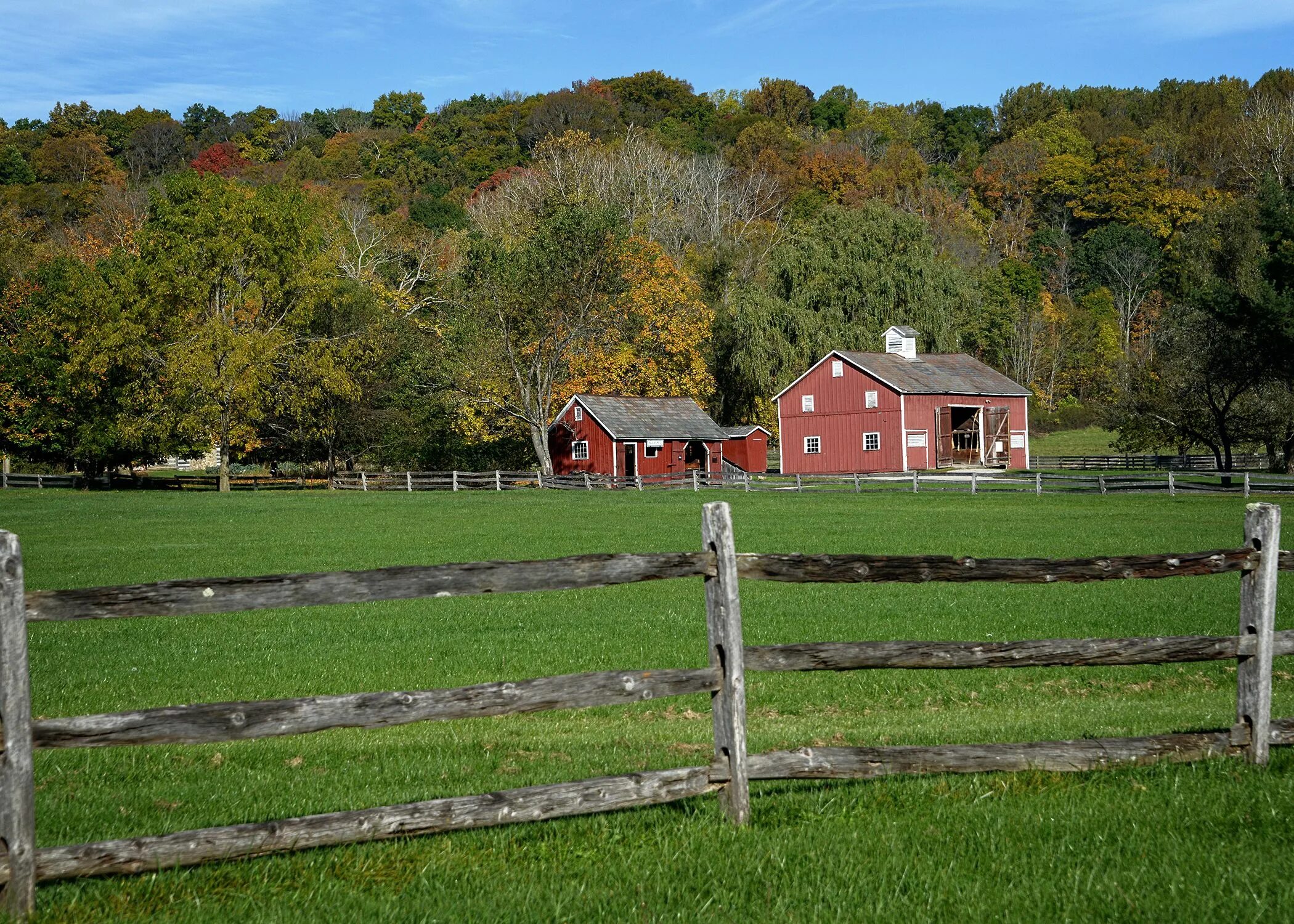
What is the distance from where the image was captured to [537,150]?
94.4 meters

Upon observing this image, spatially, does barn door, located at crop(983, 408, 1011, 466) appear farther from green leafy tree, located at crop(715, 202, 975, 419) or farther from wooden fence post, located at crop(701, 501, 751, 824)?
wooden fence post, located at crop(701, 501, 751, 824)

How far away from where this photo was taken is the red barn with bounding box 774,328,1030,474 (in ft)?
219

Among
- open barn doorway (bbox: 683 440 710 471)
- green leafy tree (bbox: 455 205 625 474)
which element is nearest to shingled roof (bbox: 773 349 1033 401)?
Answer: open barn doorway (bbox: 683 440 710 471)

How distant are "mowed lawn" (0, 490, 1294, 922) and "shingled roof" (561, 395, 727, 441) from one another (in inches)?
1664

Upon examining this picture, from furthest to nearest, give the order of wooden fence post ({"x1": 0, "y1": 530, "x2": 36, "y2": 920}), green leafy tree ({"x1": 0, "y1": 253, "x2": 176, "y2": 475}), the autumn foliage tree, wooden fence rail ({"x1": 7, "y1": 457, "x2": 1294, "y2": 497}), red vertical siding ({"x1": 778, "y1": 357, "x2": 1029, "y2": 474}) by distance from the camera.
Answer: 1. the autumn foliage tree
2. red vertical siding ({"x1": 778, "y1": 357, "x2": 1029, "y2": 474})
3. green leafy tree ({"x1": 0, "y1": 253, "x2": 176, "y2": 475})
4. wooden fence rail ({"x1": 7, "y1": 457, "x2": 1294, "y2": 497})
5. wooden fence post ({"x1": 0, "y1": 530, "x2": 36, "y2": 920})

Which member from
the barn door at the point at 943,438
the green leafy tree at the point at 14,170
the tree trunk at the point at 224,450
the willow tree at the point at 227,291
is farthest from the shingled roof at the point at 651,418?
the green leafy tree at the point at 14,170

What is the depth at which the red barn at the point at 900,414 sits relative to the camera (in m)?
66.9

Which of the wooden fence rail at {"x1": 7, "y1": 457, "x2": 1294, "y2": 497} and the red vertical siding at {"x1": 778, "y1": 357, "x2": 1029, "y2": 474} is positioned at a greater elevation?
the red vertical siding at {"x1": 778, "y1": 357, "x2": 1029, "y2": 474}

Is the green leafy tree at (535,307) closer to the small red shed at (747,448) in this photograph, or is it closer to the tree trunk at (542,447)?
the tree trunk at (542,447)

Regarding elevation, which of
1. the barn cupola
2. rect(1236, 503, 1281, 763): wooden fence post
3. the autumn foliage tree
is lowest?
rect(1236, 503, 1281, 763): wooden fence post

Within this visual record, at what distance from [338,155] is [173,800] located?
143058mm

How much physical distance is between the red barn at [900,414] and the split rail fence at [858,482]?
182 inches

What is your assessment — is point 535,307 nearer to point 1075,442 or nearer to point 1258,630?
point 1075,442

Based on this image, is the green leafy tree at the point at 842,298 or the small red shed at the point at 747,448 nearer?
the green leafy tree at the point at 842,298
